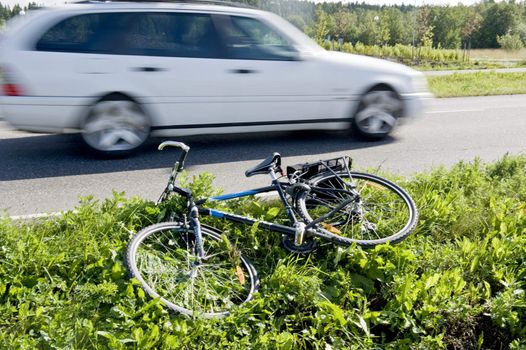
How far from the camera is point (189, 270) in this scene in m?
3.51

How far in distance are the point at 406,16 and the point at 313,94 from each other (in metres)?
72.7

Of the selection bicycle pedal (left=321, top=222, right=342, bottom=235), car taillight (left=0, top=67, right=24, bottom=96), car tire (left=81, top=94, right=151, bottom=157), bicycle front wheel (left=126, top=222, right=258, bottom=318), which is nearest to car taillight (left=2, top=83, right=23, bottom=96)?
car taillight (left=0, top=67, right=24, bottom=96)

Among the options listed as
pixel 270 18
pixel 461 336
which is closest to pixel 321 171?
pixel 461 336

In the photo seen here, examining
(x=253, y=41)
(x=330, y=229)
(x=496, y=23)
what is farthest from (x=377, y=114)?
(x=496, y=23)

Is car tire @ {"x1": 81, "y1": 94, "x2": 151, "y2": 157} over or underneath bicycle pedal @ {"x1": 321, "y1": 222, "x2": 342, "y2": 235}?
over

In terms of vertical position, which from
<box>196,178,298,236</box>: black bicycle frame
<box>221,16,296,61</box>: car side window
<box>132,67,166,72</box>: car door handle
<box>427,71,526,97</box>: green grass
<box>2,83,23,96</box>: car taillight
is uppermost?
<box>221,16,296,61</box>: car side window

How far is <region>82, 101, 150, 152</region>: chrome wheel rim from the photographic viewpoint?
6426 mm

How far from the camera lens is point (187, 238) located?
3715 millimetres

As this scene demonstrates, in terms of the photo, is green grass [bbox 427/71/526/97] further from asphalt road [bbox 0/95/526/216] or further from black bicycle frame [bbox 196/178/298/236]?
black bicycle frame [bbox 196/178/298/236]

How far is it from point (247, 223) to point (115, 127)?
3201mm

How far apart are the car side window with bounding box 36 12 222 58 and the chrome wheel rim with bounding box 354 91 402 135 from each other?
2.25 meters

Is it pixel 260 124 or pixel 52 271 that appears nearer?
pixel 52 271

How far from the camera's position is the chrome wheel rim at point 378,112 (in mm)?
7625

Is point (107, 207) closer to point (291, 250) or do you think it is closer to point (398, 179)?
point (291, 250)
